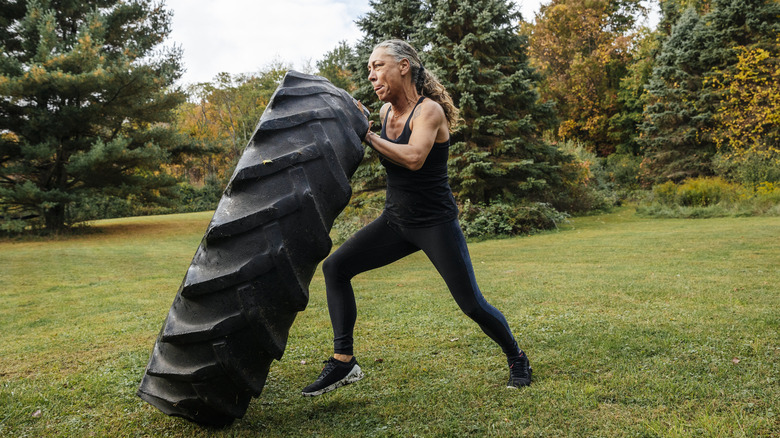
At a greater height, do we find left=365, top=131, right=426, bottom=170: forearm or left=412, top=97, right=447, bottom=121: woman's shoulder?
left=412, top=97, right=447, bottom=121: woman's shoulder

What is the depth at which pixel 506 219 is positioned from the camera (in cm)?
1464

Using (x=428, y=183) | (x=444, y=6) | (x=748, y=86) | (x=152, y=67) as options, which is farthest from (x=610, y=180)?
(x=428, y=183)

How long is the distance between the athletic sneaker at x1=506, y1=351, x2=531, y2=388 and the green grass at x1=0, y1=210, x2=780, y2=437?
83mm

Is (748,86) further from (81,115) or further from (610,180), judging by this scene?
(81,115)

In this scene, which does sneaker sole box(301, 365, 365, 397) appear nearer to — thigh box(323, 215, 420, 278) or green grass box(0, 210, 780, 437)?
green grass box(0, 210, 780, 437)

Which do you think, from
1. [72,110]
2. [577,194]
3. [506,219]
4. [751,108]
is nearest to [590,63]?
[751,108]

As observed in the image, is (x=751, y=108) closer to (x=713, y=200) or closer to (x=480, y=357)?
(x=713, y=200)

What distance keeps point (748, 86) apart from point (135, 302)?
921 inches

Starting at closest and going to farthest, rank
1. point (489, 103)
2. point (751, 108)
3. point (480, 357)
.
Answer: point (480, 357), point (489, 103), point (751, 108)

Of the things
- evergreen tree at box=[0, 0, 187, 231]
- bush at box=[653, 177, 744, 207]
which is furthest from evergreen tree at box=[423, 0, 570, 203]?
evergreen tree at box=[0, 0, 187, 231]

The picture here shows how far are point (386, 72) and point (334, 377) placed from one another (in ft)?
6.60

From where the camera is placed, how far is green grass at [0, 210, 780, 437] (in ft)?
9.40

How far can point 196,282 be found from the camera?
230cm

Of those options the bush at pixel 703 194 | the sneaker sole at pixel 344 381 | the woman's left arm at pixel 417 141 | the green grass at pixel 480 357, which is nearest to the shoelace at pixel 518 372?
the green grass at pixel 480 357
